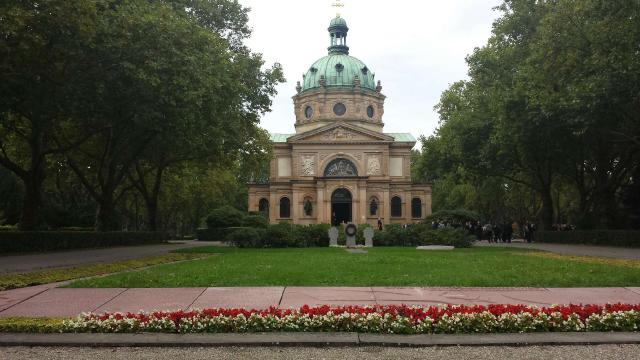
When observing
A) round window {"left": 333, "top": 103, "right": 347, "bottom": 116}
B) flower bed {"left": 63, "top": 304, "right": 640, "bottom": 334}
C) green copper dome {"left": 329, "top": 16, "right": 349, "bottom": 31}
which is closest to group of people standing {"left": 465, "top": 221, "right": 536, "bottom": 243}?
round window {"left": 333, "top": 103, "right": 347, "bottom": 116}

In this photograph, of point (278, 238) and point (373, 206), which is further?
point (373, 206)

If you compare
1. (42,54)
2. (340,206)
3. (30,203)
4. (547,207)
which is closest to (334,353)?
(42,54)

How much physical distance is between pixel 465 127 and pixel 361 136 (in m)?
31.0

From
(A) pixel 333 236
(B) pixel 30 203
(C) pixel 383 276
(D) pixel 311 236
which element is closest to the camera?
(C) pixel 383 276

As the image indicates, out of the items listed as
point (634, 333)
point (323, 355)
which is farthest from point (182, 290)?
point (634, 333)

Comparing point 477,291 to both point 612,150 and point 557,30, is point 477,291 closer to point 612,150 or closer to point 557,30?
point 557,30

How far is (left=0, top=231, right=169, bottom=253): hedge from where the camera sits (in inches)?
965

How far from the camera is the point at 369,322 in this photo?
861cm

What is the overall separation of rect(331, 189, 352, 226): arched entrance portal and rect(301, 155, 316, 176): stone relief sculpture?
4100mm

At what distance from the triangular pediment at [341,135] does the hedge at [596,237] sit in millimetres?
35314

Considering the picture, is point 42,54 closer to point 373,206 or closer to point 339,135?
point 339,135

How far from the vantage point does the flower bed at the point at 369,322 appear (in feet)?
28.0

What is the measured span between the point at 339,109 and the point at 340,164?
7.66 metres

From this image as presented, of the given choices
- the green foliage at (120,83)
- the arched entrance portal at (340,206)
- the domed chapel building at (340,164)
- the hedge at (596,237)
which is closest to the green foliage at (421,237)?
the hedge at (596,237)
